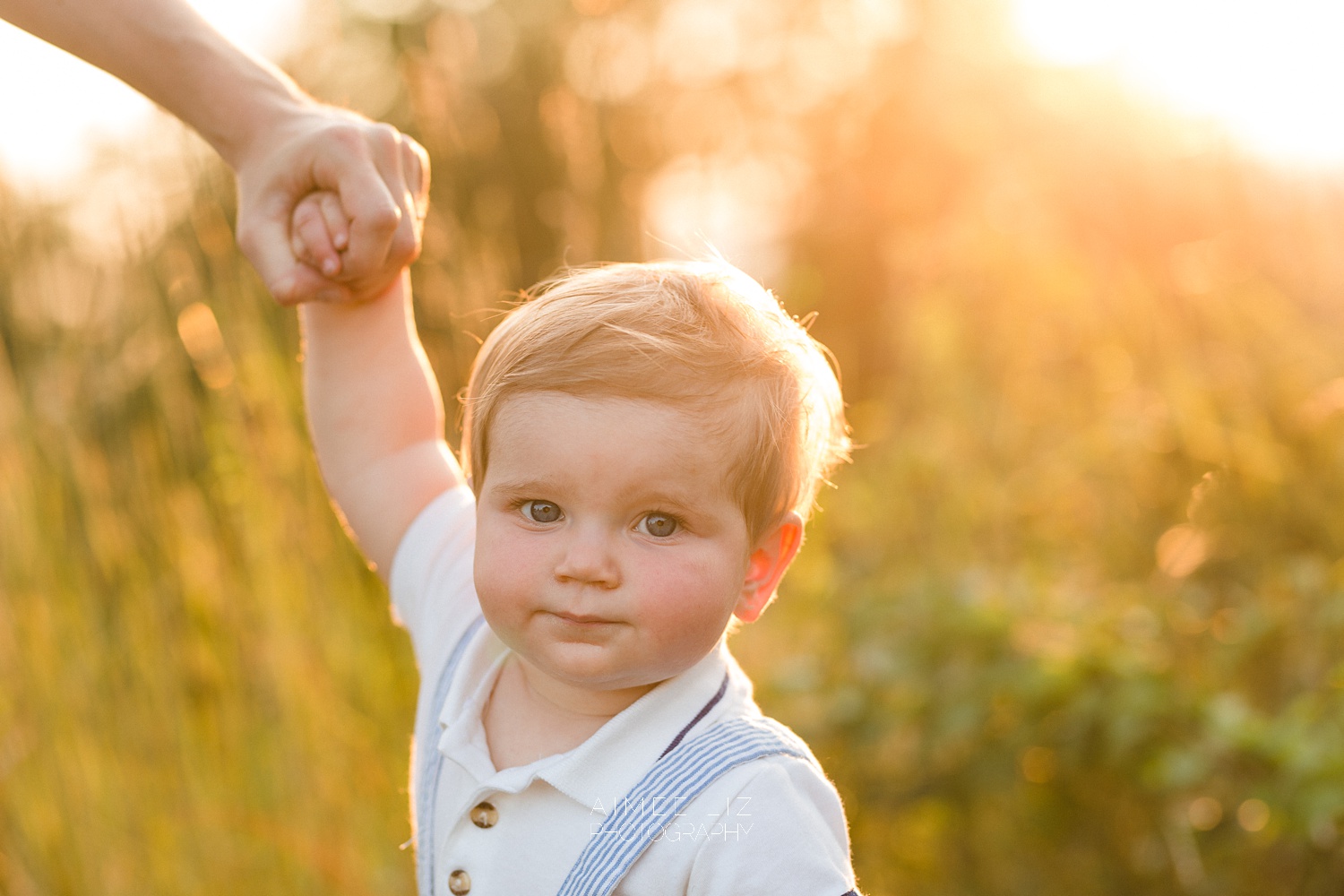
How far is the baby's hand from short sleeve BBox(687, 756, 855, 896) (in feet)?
1.83

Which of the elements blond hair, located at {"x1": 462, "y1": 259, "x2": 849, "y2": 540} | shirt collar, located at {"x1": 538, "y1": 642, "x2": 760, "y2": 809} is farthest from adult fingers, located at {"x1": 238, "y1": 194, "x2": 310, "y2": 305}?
shirt collar, located at {"x1": 538, "y1": 642, "x2": 760, "y2": 809}

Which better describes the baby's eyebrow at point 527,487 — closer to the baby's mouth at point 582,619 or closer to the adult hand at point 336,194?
the baby's mouth at point 582,619

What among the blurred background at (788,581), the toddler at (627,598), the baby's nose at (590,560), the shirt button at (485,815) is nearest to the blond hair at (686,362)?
the toddler at (627,598)

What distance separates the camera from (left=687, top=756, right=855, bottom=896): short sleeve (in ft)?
2.50

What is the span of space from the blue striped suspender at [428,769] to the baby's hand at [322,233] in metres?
0.35

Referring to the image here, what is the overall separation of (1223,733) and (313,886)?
1388mm

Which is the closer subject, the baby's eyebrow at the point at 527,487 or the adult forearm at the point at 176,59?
the baby's eyebrow at the point at 527,487

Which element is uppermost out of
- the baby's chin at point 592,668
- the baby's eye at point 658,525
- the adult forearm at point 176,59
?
the adult forearm at point 176,59

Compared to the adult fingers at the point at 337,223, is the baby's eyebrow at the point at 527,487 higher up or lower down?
lower down

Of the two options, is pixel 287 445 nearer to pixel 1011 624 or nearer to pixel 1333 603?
pixel 1011 624

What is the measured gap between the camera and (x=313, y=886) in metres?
1.74

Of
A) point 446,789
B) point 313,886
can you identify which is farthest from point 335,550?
point 446,789

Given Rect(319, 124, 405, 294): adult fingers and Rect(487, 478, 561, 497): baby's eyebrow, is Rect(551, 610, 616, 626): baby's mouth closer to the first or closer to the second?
Rect(487, 478, 561, 497): baby's eyebrow

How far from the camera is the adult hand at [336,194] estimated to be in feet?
3.08
